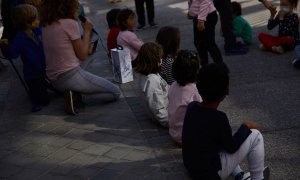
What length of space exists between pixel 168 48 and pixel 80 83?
1.09 metres

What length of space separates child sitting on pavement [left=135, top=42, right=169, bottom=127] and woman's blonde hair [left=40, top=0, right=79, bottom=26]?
1015 millimetres

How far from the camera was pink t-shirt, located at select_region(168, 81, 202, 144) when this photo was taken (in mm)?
4352

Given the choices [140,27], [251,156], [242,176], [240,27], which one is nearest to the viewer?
[251,156]

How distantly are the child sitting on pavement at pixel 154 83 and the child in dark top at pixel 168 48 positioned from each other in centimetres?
30

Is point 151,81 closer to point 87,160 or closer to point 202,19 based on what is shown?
point 87,160

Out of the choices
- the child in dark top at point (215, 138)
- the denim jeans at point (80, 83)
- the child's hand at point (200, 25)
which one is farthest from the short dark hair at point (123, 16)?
the child in dark top at point (215, 138)

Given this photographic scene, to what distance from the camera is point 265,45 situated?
7254 mm

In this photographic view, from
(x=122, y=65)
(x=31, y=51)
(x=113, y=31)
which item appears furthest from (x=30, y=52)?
(x=113, y=31)

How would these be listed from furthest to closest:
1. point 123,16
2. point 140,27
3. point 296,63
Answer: point 140,27
point 123,16
point 296,63

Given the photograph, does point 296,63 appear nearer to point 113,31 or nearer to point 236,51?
point 236,51

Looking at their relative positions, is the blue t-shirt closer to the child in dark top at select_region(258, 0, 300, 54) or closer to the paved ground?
→ the paved ground

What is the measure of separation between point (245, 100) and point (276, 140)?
1.17 metres

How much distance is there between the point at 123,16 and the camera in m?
6.85

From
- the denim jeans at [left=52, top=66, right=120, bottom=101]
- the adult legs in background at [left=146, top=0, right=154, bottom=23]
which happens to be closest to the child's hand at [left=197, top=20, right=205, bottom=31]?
the denim jeans at [left=52, top=66, right=120, bottom=101]
